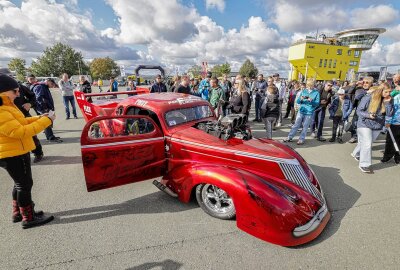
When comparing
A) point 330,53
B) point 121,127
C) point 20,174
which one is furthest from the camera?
point 330,53

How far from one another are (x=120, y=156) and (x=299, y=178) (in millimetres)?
2470

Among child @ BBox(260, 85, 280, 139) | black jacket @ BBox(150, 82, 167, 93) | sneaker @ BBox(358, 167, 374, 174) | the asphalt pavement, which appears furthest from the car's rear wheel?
black jacket @ BBox(150, 82, 167, 93)

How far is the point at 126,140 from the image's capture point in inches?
117

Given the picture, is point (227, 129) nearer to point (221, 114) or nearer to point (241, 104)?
point (241, 104)

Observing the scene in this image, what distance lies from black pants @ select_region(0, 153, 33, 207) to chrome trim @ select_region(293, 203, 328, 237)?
3181 millimetres

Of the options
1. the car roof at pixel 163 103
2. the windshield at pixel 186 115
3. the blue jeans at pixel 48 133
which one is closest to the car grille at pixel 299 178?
the windshield at pixel 186 115

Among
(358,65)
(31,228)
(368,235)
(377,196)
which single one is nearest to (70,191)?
(31,228)

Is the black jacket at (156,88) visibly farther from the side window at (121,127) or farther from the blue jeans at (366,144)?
the blue jeans at (366,144)

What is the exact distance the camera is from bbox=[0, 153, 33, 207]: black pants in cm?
237

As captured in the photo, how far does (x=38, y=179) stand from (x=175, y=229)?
3.06 meters

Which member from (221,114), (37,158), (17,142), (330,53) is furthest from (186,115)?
(330,53)

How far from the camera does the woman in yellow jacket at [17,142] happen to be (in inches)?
86.8

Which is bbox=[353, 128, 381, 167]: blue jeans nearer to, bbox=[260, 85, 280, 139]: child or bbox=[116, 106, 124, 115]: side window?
bbox=[260, 85, 280, 139]: child

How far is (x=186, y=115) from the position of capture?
149 inches
